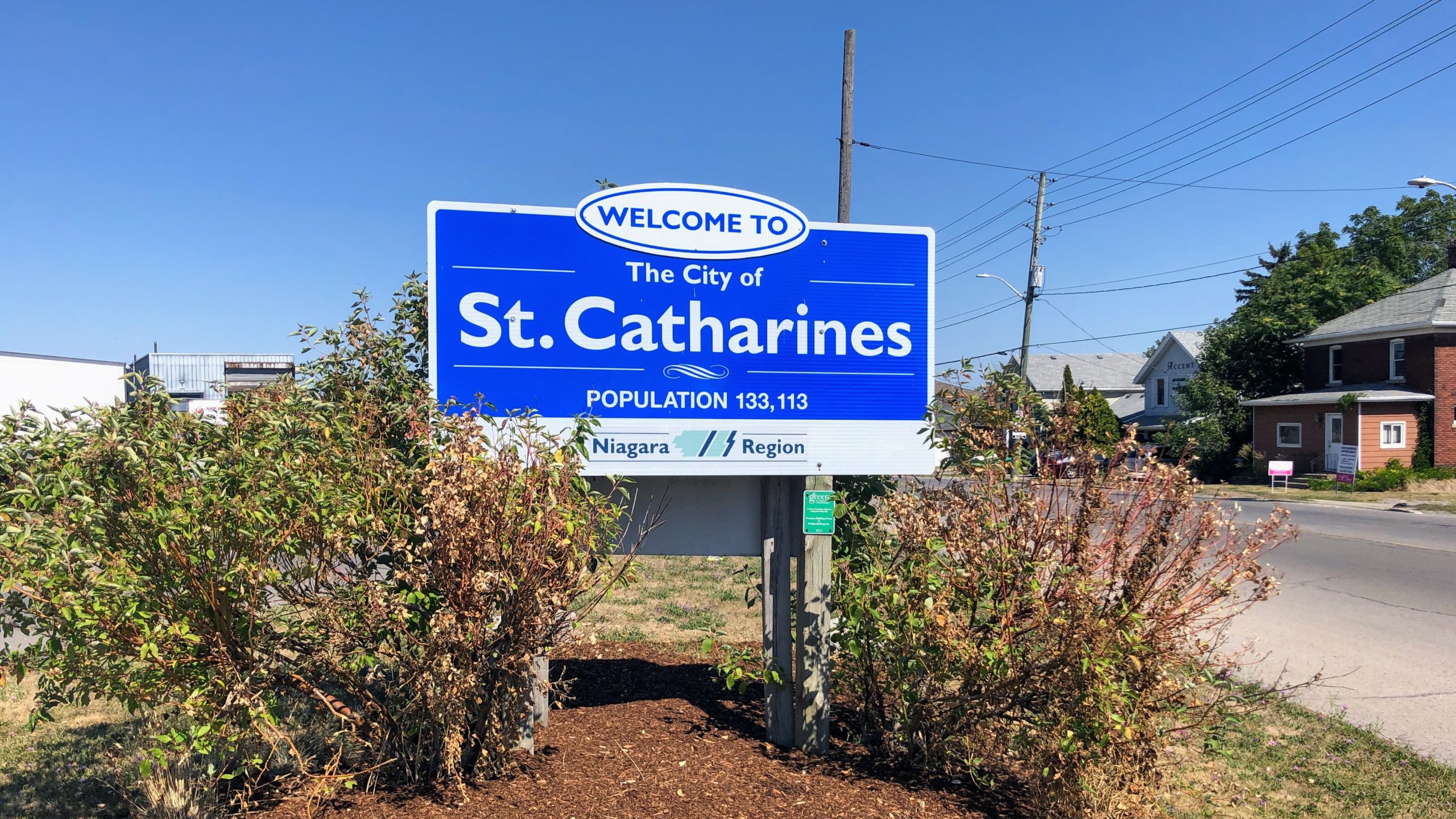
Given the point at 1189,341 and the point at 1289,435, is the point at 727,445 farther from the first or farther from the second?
the point at 1189,341

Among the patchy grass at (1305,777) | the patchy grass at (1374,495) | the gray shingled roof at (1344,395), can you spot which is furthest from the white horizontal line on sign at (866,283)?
the gray shingled roof at (1344,395)

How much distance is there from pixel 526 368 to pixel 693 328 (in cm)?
84

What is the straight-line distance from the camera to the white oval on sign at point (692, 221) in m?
4.54

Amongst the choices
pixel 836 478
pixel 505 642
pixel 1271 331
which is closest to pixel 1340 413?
pixel 1271 331

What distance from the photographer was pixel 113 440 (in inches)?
126

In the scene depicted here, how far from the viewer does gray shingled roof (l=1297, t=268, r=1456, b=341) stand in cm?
2861

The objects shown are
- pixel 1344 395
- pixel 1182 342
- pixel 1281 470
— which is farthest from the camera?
pixel 1182 342

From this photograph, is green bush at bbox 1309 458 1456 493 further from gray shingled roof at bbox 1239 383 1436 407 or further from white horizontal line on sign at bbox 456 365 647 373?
white horizontal line on sign at bbox 456 365 647 373

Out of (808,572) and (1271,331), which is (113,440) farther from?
(1271,331)

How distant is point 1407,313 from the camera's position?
98.7ft

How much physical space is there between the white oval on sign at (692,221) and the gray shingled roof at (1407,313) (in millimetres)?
31419

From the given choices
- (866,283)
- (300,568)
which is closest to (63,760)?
(300,568)

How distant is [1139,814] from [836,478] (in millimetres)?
2247

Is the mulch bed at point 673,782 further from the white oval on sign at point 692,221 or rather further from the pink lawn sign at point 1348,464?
the pink lawn sign at point 1348,464
